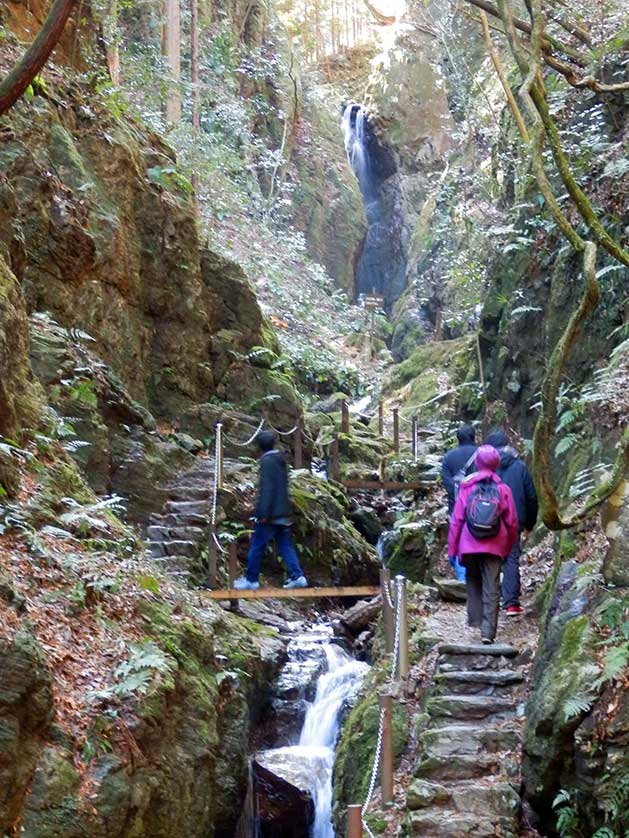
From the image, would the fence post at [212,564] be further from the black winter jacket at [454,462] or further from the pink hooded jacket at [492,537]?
the pink hooded jacket at [492,537]

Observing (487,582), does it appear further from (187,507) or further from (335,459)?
(335,459)

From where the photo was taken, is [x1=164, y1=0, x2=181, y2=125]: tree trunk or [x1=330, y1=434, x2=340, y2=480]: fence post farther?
[x1=164, y1=0, x2=181, y2=125]: tree trunk

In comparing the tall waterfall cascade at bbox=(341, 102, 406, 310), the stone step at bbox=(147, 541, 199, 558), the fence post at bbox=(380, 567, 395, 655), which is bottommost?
the fence post at bbox=(380, 567, 395, 655)

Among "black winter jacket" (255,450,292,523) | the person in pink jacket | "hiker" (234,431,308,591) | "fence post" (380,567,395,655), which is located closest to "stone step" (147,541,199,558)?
"hiker" (234,431,308,591)

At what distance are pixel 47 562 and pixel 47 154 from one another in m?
8.33

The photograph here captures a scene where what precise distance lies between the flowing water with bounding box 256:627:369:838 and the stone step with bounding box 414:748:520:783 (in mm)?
3256

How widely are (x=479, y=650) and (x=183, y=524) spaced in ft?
19.5

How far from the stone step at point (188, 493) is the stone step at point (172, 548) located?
1117 millimetres

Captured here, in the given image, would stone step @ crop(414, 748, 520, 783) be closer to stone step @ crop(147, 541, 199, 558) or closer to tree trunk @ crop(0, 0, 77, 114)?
tree trunk @ crop(0, 0, 77, 114)

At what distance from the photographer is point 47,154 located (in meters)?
13.8

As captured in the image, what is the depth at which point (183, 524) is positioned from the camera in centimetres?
1285

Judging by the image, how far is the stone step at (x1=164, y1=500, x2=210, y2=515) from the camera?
13.0 metres

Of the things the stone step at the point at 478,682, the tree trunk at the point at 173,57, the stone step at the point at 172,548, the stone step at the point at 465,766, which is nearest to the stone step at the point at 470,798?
the stone step at the point at 465,766

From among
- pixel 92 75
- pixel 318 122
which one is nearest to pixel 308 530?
pixel 92 75
